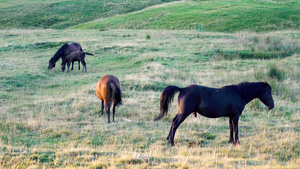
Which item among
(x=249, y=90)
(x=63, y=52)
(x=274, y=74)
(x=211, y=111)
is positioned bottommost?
(x=274, y=74)

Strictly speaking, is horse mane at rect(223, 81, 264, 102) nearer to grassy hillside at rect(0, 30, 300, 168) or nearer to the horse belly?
the horse belly

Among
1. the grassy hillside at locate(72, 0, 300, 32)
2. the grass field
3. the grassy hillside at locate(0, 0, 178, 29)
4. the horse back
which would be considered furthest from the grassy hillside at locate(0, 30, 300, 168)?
the grassy hillside at locate(0, 0, 178, 29)

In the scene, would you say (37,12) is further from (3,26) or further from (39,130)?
(39,130)

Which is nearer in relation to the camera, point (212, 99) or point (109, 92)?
point (212, 99)

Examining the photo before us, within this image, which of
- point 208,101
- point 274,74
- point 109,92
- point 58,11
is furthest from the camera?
point 58,11

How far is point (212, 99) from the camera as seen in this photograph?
8211 mm

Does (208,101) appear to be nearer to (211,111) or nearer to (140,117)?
(211,111)

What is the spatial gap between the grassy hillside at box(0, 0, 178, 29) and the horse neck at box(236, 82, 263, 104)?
154ft

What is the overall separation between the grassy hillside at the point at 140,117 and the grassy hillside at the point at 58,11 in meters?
31.0

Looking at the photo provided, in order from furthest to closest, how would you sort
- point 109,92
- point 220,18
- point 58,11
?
point 58,11 < point 220,18 < point 109,92

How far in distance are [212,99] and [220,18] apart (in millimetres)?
37488

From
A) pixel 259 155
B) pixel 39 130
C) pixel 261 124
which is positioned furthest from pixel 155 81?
pixel 259 155

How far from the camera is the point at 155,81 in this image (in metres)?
15.9

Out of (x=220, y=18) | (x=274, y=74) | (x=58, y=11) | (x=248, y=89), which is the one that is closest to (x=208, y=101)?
(x=248, y=89)
